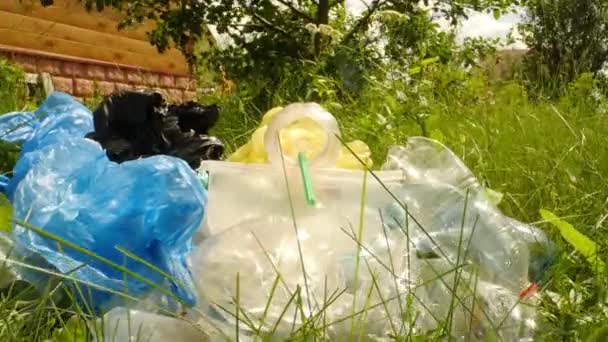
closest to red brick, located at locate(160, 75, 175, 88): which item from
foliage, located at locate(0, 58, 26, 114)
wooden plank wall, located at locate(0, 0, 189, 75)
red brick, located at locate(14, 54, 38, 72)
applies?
wooden plank wall, located at locate(0, 0, 189, 75)

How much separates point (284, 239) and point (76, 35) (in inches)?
266

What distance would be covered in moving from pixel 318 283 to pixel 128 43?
7441mm

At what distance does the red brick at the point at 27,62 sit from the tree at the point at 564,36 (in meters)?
3.93

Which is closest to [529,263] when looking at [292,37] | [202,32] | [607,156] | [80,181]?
[607,156]

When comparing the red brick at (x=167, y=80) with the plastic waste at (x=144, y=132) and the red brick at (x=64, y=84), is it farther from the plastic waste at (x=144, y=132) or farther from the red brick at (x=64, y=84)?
the plastic waste at (x=144, y=132)

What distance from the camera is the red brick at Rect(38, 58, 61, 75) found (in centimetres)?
697

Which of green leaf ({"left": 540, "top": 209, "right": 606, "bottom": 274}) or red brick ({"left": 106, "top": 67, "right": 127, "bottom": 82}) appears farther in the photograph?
red brick ({"left": 106, "top": 67, "right": 127, "bottom": 82})

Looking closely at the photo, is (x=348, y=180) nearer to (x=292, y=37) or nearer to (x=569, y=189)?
(x=569, y=189)

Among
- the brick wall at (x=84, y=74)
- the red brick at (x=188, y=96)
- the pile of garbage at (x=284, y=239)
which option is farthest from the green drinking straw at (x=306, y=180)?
the brick wall at (x=84, y=74)

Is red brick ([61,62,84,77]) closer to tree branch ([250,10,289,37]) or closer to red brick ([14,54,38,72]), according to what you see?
red brick ([14,54,38,72])

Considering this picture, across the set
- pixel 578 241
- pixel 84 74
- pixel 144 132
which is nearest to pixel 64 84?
pixel 84 74

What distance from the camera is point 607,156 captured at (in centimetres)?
197

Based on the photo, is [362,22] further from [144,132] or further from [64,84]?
[64,84]

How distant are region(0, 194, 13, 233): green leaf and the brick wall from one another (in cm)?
489
